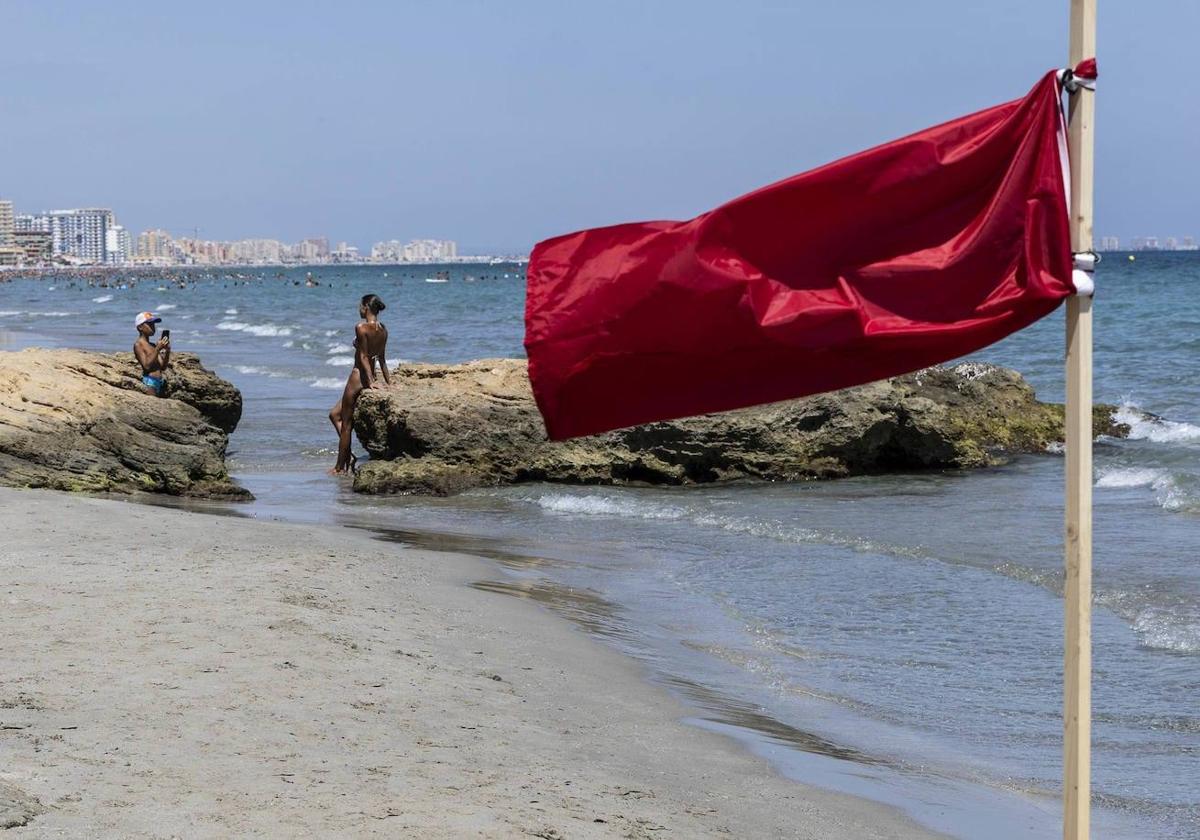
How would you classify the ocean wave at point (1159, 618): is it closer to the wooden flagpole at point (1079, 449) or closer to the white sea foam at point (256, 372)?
the wooden flagpole at point (1079, 449)

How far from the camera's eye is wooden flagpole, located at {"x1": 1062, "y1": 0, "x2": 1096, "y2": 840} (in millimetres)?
3584

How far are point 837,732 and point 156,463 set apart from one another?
25.8 ft

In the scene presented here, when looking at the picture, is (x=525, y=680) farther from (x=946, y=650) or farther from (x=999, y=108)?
(x=999, y=108)

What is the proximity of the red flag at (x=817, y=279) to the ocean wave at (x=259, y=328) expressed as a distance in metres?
46.6

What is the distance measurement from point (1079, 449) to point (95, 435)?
10.3 meters

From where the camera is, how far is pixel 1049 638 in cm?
867

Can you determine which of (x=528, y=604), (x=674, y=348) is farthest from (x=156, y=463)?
(x=674, y=348)

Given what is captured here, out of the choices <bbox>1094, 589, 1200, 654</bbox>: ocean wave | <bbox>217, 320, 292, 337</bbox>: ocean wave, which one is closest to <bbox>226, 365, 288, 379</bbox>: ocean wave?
<bbox>217, 320, 292, 337</bbox>: ocean wave

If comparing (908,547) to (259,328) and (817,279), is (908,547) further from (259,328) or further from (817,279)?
(259,328)

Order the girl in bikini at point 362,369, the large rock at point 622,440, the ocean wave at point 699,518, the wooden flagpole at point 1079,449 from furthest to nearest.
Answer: the girl in bikini at point 362,369 → the large rock at point 622,440 → the ocean wave at point 699,518 → the wooden flagpole at point 1079,449

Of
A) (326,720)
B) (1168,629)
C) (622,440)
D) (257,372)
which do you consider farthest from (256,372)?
(326,720)

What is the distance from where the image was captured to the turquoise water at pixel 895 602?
243 inches

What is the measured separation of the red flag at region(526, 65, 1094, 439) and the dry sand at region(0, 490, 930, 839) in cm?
139

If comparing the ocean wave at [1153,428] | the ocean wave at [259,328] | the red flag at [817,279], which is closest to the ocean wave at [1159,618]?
the red flag at [817,279]
